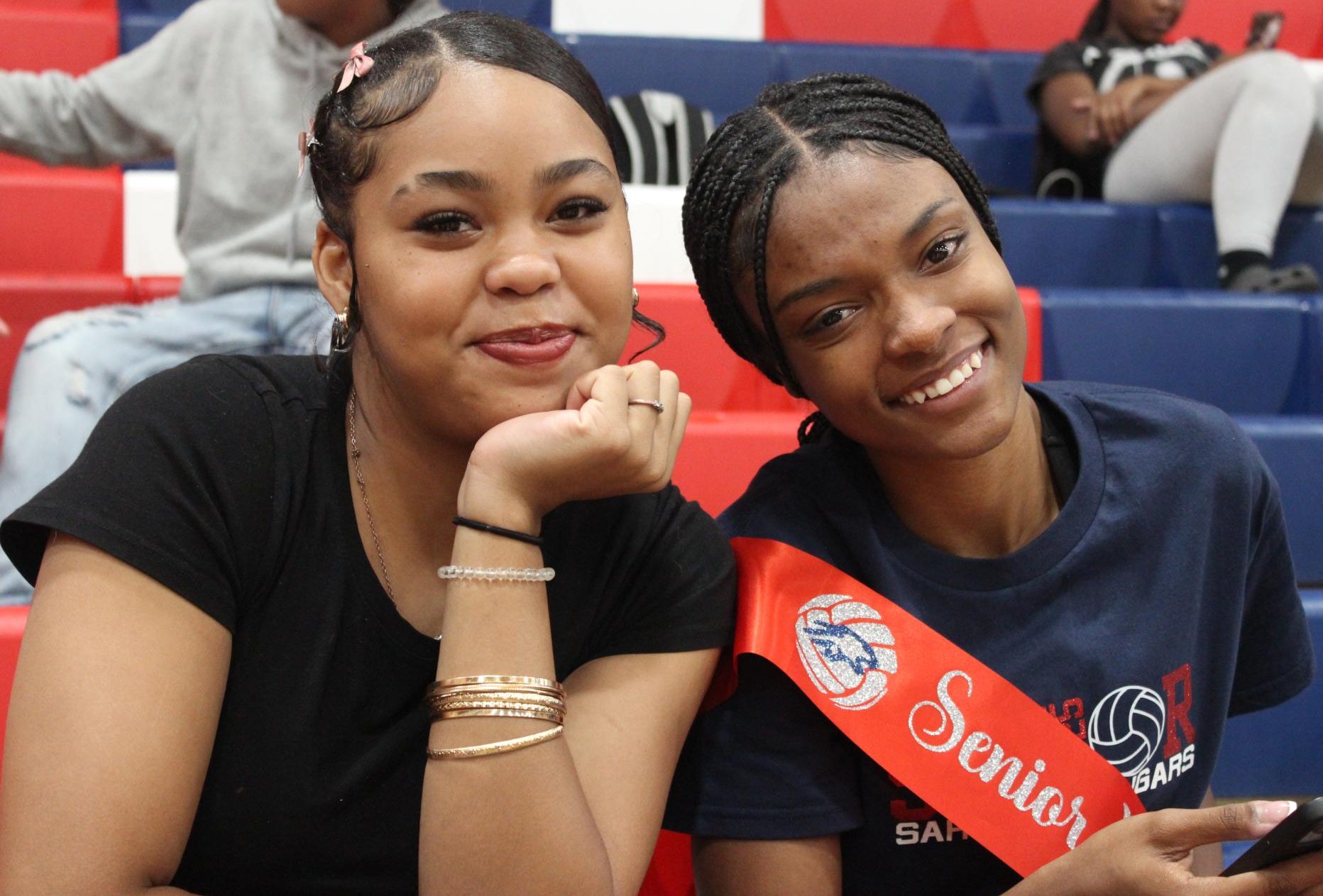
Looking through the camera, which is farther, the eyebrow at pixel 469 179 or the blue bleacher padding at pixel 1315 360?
the blue bleacher padding at pixel 1315 360

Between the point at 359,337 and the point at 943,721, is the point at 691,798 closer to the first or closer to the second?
the point at 943,721

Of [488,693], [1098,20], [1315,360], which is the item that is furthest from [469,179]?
[1098,20]

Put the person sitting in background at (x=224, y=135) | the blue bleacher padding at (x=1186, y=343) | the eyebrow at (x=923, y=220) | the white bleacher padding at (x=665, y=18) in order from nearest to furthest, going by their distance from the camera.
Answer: the eyebrow at (x=923, y=220) < the person sitting in background at (x=224, y=135) < the blue bleacher padding at (x=1186, y=343) < the white bleacher padding at (x=665, y=18)

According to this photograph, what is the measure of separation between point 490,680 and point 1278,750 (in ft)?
3.64

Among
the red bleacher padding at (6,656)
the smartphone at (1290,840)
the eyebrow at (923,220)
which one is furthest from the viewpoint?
the red bleacher padding at (6,656)

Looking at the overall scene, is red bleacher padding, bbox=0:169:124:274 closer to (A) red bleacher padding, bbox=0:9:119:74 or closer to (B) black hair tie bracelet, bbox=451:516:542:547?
(A) red bleacher padding, bbox=0:9:119:74

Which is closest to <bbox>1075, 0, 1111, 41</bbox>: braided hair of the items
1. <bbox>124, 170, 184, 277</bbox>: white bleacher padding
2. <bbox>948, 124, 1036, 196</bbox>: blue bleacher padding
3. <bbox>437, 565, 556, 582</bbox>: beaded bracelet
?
<bbox>948, 124, 1036, 196</bbox>: blue bleacher padding

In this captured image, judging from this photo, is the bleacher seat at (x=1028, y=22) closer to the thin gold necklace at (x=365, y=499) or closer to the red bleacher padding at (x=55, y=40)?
the red bleacher padding at (x=55, y=40)

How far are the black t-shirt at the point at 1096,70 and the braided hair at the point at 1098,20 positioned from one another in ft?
0.33

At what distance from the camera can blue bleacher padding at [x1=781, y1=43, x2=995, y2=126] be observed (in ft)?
10.8

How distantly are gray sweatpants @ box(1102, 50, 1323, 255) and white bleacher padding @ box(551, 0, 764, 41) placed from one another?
47.3 inches

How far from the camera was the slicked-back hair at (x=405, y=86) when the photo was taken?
0.96 m

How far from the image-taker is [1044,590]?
3.61 feet

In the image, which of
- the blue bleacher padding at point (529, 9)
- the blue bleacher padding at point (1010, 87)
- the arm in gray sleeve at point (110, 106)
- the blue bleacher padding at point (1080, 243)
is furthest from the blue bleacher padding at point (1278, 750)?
the blue bleacher padding at point (529, 9)
